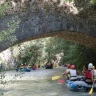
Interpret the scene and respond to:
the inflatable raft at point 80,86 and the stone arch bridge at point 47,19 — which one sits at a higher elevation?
the stone arch bridge at point 47,19

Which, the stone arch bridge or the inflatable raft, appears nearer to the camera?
the stone arch bridge

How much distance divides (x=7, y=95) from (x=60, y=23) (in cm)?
335

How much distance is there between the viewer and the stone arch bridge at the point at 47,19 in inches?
350

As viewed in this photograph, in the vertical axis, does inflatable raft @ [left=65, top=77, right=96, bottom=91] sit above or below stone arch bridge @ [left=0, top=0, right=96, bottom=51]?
below

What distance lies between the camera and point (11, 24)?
418 cm

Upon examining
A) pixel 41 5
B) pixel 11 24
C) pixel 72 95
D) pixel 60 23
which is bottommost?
pixel 72 95

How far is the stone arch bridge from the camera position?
29.1 ft

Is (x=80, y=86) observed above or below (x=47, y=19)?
below

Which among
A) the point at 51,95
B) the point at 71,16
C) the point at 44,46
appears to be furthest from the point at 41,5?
the point at 44,46

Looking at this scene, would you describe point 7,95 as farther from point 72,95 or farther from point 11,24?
A: point 11,24

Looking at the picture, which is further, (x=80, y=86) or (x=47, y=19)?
(x=80, y=86)

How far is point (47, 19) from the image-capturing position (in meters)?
9.14

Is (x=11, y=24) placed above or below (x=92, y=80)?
above

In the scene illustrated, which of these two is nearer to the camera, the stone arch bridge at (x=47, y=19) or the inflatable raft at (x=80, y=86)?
the stone arch bridge at (x=47, y=19)
